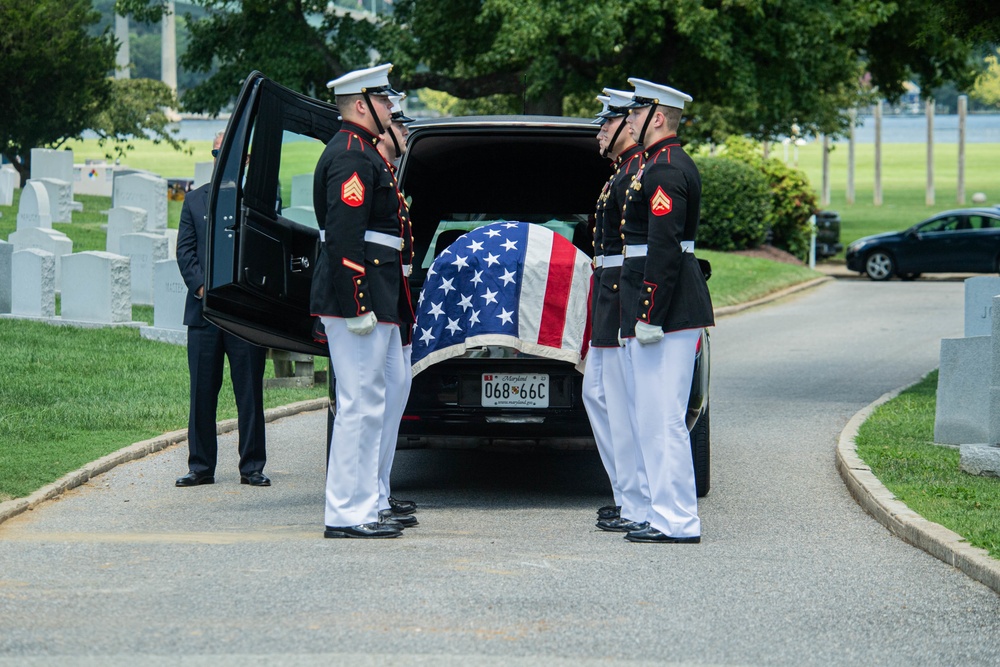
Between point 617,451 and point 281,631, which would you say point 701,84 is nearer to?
point 617,451

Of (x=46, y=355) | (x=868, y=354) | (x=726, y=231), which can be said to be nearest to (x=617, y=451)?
(x=46, y=355)

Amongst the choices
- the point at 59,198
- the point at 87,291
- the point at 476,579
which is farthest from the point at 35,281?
the point at 476,579

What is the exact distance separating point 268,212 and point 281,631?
287 cm

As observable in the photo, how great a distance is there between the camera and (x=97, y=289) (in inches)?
643

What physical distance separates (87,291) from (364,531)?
10.6 metres

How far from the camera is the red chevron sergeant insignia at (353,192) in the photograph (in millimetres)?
6609

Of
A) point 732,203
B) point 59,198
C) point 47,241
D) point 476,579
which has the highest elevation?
point 732,203

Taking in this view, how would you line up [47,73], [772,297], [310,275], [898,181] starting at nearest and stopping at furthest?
1. [310,275]
2. [772,297]
3. [47,73]
4. [898,181]

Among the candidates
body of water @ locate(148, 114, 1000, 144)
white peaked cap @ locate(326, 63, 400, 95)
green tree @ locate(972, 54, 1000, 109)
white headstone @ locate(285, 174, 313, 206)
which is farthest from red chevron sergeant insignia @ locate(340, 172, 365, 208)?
green tree @ locate(972, 54, 1000, 109)

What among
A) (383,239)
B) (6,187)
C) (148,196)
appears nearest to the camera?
(383,239)

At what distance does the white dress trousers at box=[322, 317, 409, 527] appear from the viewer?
22.2ft

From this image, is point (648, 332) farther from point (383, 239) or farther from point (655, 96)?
point (383, 239)

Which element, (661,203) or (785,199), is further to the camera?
(785,199)

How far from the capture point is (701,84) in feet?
92.9
